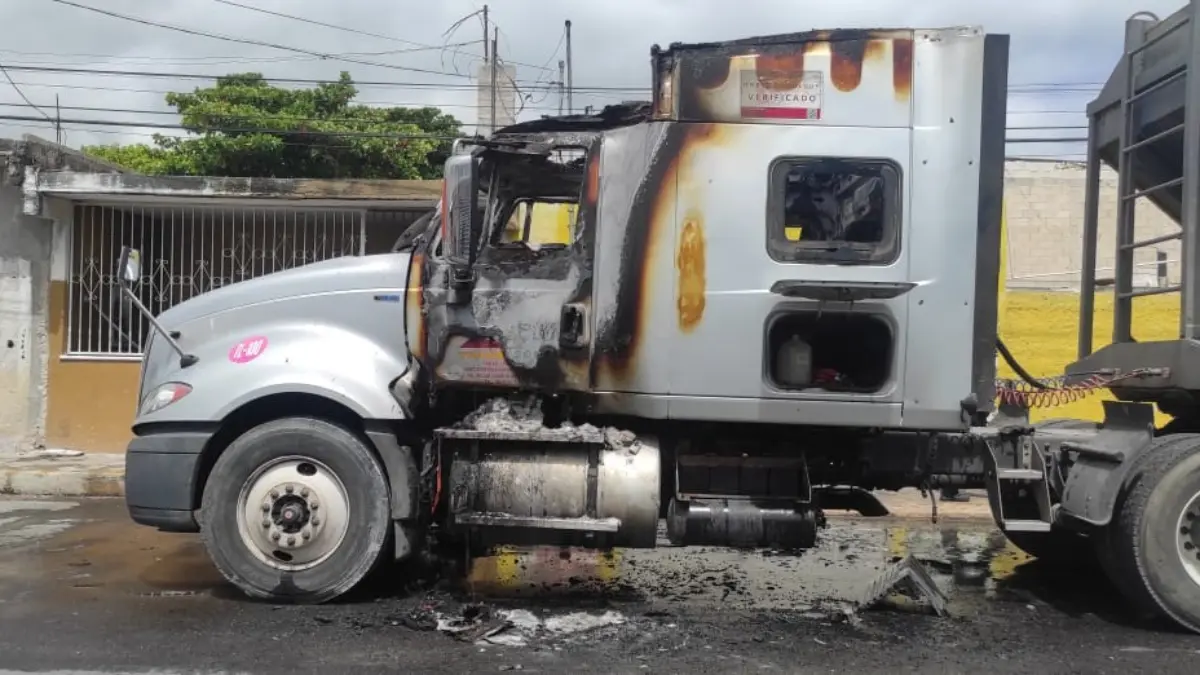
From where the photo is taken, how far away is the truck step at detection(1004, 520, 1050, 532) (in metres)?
5.09

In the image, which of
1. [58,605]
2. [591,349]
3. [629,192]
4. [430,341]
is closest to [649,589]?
[591,349]

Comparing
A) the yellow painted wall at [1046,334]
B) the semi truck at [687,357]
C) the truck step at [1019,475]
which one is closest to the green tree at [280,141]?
the yellow painted wall at [1046,334]

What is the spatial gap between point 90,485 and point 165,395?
15.4 ft

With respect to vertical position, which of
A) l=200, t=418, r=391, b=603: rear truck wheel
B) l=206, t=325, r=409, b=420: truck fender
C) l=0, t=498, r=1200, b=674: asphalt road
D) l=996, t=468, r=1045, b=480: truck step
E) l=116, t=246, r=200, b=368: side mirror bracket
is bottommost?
l=0, t=498, r=1200, b=674: asphalt road

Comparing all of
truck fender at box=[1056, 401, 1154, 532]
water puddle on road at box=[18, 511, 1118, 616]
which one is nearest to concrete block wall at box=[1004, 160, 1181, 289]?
water puddle on road at box=[18, 511, 1118, 616]

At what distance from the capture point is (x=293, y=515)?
507 cm

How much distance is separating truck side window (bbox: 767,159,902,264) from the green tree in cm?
1525

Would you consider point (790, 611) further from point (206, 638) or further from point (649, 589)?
point (206, 638)

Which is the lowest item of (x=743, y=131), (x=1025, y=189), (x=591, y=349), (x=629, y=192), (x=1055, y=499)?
(x=1055, y=499)

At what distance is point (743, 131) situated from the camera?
4.91 meters

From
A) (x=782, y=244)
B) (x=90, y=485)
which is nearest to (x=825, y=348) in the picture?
(x=782, y=244)

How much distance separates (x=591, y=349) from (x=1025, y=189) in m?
14.3

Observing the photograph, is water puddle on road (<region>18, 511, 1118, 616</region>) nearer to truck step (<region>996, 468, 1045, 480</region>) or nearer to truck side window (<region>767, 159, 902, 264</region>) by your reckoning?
truck step (<region>996, 468, 1045, 480</region>)

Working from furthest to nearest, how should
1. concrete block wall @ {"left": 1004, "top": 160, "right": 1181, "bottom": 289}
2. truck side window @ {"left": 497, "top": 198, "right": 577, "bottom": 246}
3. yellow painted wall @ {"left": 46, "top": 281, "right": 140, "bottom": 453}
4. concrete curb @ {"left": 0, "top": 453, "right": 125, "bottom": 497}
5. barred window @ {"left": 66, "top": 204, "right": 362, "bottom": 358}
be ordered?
1. concrete block wall @ {"left": 1004, "top": 160, "right": 1181, "bottom": 289}
2. barred window @ {"left": 66, "top": 204, "right": 362, "bottom": 358}
3. yellow painted wall @ {"left": 46, "top": 281, "right": 140, "bottom": 453}
4. concrete curb @ {"left": 0, "top": 453, "right": 125, "bottom": 497}
5. truck side window @ {"left": 497, "top": 198, "right": 577, "bottom": 246}
